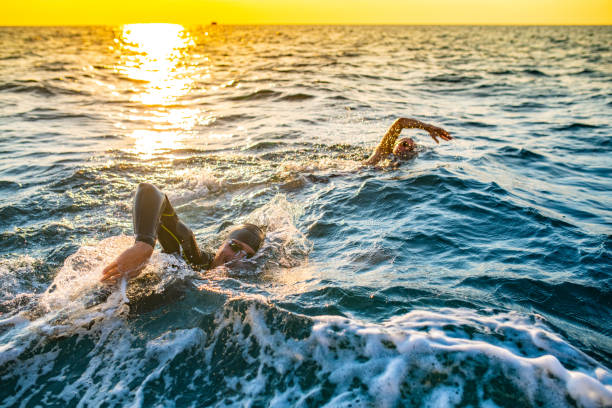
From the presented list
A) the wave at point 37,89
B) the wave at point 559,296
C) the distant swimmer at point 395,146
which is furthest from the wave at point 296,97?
the wave at point 559,296

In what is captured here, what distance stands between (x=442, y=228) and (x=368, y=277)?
191 centimetres

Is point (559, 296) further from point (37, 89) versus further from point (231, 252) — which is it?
point (37, 89)

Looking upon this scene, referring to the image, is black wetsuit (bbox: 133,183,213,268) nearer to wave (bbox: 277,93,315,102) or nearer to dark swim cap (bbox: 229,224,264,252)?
dark swim cap (bbox: 229,224,264,252)

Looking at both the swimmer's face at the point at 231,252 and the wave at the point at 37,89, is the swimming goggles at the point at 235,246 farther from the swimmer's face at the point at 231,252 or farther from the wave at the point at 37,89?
the wave at the point at 37,89

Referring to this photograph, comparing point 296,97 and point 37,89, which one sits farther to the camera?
point 37,89

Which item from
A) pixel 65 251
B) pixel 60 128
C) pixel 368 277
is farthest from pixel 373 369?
pixel 60 128

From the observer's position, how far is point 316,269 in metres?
5.09

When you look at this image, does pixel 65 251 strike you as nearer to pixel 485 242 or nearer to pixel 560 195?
pixel 485 242

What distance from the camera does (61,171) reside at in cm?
870

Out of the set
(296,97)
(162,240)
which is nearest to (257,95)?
(296,97)

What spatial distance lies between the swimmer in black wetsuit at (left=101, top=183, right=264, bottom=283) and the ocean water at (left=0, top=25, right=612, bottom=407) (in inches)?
7.9

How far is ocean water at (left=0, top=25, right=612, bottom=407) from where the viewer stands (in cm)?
313

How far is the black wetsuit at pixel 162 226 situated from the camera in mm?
3990

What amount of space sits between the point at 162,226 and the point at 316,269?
1.81 meters
